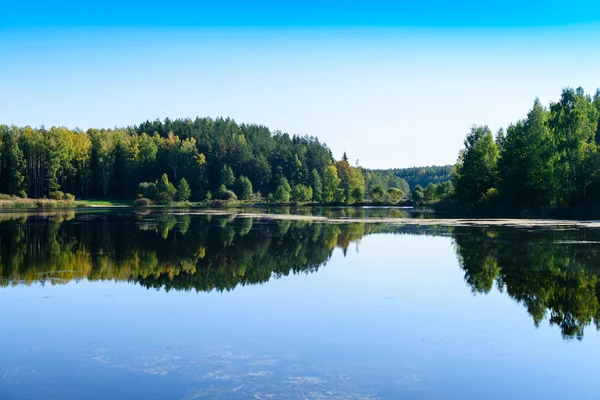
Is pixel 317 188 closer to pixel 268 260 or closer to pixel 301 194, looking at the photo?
pixel 301 194

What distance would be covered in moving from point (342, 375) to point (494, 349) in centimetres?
339

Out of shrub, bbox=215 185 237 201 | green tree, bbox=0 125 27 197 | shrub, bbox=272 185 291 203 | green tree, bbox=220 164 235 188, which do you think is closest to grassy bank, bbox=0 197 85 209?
green tree, bbox=0 125 27 197

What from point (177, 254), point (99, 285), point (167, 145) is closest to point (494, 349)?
point (99, 285)

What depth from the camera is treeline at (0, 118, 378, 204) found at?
102 meters

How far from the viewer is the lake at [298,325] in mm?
8320

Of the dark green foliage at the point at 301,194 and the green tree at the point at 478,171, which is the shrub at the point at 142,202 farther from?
the green tree at the point at 478,171

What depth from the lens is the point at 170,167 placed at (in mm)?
123188

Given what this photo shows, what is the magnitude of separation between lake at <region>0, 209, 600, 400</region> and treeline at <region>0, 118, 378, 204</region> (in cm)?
8695

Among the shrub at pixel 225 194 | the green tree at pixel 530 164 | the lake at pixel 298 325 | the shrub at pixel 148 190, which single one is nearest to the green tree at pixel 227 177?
the shrub at pixel 225 194

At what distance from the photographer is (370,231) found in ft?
124

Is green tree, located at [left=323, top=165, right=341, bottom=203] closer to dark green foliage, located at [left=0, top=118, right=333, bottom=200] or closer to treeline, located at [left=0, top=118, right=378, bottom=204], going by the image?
treeline, located at [left=0, top=118, right=378, bottom=204]

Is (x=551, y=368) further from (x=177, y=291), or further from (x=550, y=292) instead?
(x=177, y=291)

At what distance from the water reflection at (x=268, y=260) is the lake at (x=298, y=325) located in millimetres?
108

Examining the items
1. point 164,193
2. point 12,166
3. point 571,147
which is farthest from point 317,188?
point 571,147
